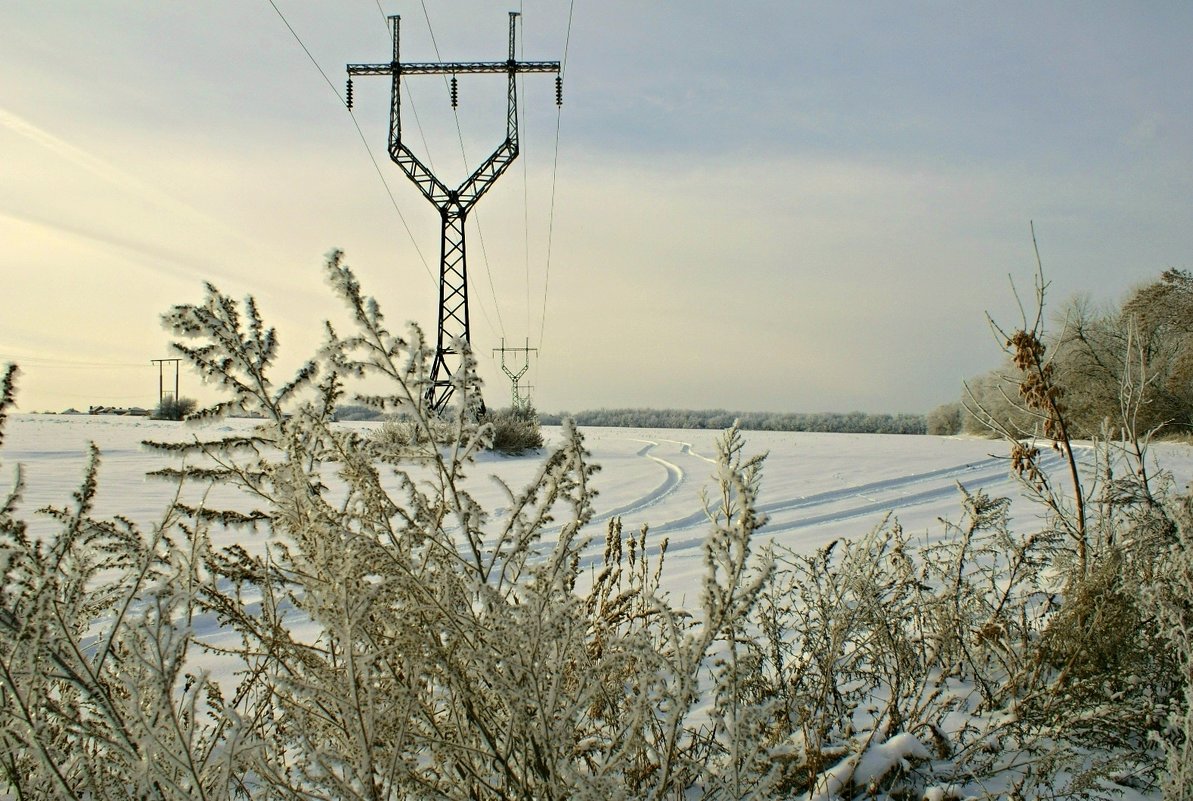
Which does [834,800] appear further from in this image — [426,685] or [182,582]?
[182,582]

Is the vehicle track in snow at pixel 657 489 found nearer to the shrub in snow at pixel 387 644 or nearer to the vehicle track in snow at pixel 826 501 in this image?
the vehicle track in snow at pixel 826 501

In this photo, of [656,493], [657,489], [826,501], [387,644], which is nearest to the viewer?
[387,644]

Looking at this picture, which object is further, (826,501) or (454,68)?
(454,68)

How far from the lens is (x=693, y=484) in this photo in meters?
12.6

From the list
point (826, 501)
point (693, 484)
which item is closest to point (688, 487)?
point (693, 484)

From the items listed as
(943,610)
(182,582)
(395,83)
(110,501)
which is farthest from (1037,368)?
(395,83)

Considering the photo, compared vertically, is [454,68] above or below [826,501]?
above

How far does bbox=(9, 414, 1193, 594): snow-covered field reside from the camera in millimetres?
8188

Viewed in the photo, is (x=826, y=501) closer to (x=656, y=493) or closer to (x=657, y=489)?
(x=656, y=493)

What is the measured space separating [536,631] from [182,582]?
953mm

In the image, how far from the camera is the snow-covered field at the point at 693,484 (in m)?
8.19

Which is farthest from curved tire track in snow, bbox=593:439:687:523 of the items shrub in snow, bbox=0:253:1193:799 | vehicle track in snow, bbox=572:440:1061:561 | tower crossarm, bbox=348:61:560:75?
tower crossarm, bbox=348:61:560:75

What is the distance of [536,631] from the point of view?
1.27m

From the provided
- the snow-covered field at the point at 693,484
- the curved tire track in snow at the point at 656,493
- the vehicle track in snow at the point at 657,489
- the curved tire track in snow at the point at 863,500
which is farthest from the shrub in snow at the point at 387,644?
the curved tire track in snow at the point at 863,500
